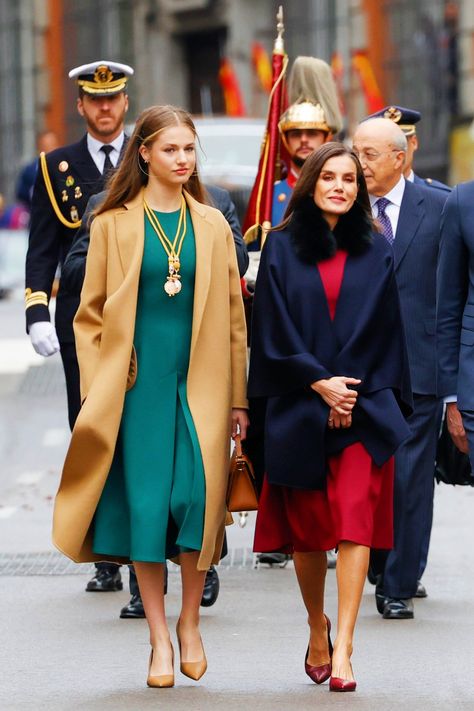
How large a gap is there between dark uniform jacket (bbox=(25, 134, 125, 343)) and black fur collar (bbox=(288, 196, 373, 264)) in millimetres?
1975

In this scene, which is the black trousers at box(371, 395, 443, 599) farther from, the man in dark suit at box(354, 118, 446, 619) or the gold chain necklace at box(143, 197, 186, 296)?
the gold chain necklace at box(143, 197, 186, 296)

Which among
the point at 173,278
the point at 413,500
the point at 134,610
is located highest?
the point at 173,278

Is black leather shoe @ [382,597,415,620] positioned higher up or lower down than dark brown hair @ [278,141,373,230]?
lower down

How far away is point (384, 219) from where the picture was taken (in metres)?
8.02

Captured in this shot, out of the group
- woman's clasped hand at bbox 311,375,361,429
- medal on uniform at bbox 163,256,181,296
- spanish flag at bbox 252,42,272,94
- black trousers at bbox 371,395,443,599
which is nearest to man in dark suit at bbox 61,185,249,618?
black trousers at bbox 371,395,443,599

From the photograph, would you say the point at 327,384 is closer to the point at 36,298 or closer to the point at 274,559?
the point at 36,298

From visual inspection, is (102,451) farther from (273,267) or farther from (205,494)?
(273,267)

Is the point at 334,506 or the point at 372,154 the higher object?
the point at 372,154

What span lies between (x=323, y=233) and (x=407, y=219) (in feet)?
4.68

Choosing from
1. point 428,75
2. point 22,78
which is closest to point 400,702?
point 428,75

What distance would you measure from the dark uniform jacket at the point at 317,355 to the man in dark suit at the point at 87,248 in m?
0.93

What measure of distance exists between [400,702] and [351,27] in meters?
27.4

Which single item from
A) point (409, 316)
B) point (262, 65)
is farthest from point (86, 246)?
point (262, 65)

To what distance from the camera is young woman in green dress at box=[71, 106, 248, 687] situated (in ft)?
21.3
